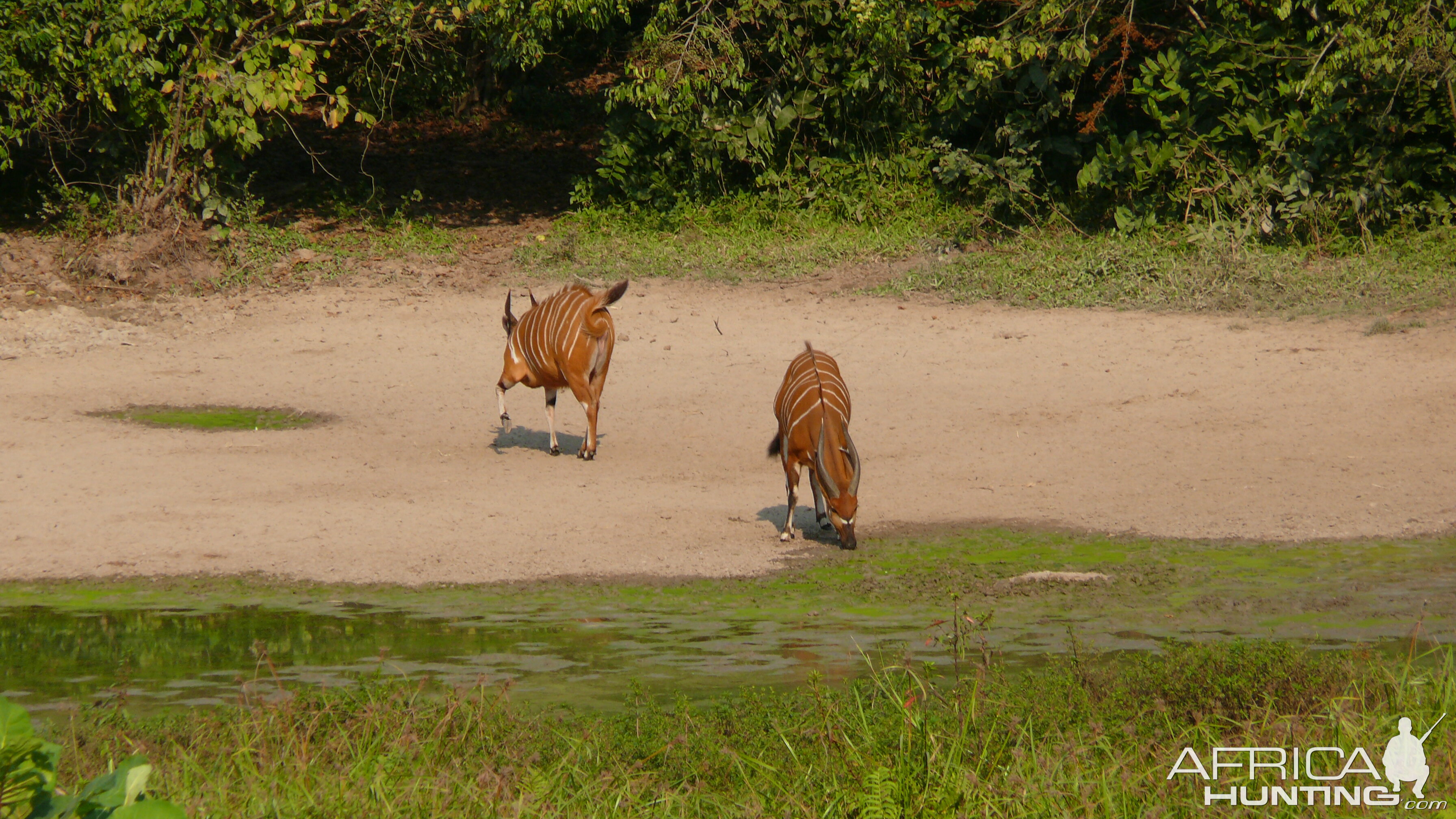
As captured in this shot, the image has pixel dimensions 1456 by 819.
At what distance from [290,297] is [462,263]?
2051 millimetres

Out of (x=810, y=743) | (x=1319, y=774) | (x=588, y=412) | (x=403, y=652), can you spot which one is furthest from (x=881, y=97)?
(x=1319, y=774)

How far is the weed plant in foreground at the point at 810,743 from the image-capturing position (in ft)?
13.5

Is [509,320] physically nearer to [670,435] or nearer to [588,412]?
[588,412]

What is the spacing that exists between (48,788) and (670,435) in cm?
845

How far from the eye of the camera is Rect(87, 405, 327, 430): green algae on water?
11.1m

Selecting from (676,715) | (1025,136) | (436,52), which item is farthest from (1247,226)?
(676,715)

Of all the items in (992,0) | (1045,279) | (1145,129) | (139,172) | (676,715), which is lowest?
(676,715)

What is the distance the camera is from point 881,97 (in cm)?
1712

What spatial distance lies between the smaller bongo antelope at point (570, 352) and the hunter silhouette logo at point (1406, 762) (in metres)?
6.83

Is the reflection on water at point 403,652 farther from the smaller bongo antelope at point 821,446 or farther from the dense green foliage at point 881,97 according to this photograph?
the dense green foliage at point 881,97

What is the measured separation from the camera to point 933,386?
11812 mm

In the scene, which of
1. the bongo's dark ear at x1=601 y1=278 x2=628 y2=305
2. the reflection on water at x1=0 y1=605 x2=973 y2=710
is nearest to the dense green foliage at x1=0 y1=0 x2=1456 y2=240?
the bongo's dark ear at x1=601 y1=278 x2=628 y2=305

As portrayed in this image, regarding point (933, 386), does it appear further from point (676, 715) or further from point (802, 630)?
point (676, 715)

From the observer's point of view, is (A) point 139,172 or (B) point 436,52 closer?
(A) point 139,172
